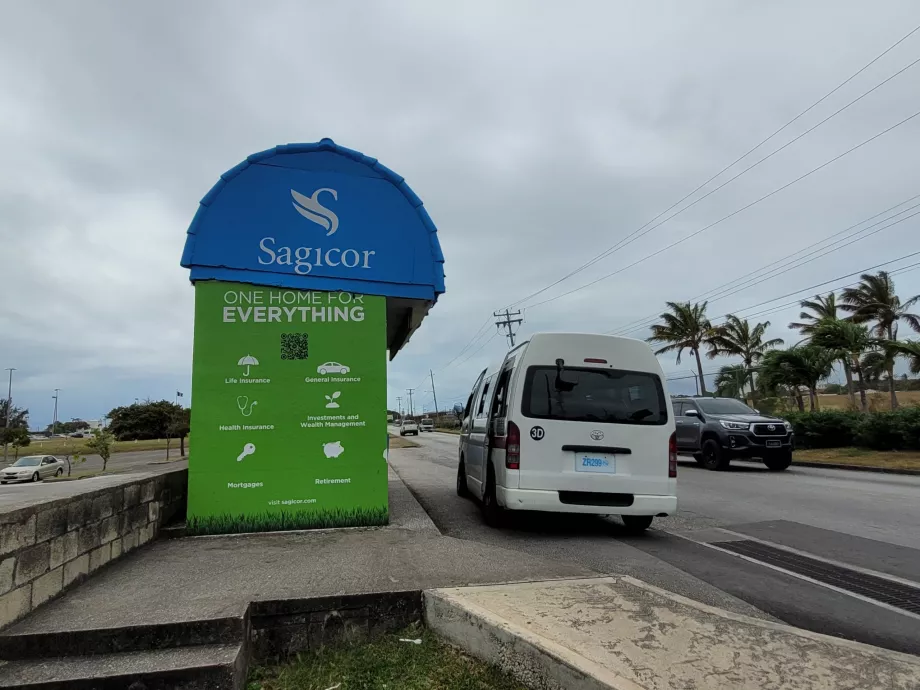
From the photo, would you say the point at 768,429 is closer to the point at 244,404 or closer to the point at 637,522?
the point at 637,522

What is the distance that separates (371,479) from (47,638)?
341cm

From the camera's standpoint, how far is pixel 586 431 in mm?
6336

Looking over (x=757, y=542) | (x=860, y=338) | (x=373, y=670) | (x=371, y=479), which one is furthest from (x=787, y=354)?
(x=373, y=670)

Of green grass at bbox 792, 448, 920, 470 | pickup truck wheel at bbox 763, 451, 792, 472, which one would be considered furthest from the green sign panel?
green grass at bbox 792, 448, 920, 470

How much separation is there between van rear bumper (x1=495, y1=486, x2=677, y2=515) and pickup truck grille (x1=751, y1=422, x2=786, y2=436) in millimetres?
9935

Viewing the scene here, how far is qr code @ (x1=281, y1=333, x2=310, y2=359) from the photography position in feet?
20.4

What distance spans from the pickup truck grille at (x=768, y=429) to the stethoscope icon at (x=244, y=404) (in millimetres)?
13114

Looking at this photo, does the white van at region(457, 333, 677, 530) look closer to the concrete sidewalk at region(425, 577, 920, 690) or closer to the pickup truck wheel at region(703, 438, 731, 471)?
the concrete sidewalk at region(425, 577, 920, 690)

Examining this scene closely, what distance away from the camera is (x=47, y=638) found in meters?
3.16

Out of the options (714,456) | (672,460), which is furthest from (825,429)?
(672,460)

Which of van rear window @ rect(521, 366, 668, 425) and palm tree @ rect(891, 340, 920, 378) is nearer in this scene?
van rear window @ rect(521, 366, 668, 425)

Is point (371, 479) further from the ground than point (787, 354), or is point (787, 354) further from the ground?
point (787, 354)

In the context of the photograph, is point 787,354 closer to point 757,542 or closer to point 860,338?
point 860,338

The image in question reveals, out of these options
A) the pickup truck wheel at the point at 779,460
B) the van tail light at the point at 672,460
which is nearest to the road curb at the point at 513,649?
the van tail light at the point at 672,460
